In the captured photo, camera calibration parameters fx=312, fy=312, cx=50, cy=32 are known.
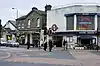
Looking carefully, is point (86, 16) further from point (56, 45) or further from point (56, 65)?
point (56, 65)

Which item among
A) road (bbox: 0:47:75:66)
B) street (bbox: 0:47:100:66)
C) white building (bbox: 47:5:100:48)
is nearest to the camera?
road (bbox: 0:47:75:66)

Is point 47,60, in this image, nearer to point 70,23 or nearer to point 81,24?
point 81,24

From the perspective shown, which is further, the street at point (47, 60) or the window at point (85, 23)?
the window at point (85, 23)

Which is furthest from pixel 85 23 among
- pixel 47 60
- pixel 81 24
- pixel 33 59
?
pixel 47 60

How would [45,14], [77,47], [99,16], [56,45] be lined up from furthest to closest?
[45,14] → [56,45] → [99,16] → [77,47]

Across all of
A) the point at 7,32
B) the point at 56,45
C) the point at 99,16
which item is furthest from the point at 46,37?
the point at 7,32

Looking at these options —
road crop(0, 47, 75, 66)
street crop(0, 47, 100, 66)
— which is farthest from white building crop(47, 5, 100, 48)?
street crop(0, 47, 100, 66)

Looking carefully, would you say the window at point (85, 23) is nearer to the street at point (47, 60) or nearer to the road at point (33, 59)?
the road at point (33, 59)

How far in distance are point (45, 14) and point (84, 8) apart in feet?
44.8

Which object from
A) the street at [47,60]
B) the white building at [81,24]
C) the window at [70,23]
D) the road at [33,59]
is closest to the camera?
the road at [33,59]

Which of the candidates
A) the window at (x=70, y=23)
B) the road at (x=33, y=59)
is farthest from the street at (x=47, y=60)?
the window at (x=70, y=23)

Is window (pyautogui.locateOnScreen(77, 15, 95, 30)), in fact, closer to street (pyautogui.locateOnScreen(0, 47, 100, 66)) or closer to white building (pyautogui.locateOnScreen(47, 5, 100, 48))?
white building (pyautogui.locateOnScreen(47, 5, 100, 48))

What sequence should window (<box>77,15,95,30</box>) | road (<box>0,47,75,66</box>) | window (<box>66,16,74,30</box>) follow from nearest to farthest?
1. road (<box>0,47,75,66</box>)
2. window (<box>77,15,95,30</box>)
3. window (<box>66,16,74,30</box>)

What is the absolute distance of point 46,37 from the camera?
6575 centimetres
